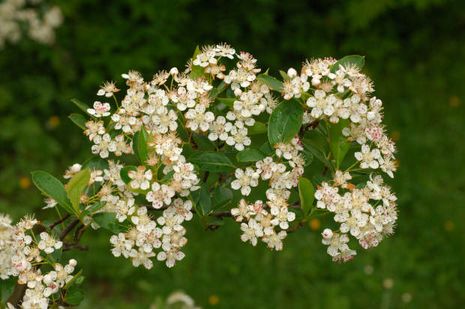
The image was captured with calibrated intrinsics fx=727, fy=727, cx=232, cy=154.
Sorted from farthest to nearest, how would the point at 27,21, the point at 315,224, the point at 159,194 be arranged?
the point at 27,21 → the point at 315,224 → the point at 159,194

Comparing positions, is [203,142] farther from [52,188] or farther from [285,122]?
[52,188]

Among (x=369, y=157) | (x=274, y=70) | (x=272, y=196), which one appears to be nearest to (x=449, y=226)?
(x=274, y=70)

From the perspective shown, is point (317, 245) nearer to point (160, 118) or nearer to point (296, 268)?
point (296, 268)

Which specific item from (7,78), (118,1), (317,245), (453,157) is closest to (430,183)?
(453,157)

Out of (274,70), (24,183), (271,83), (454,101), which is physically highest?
(274,70)

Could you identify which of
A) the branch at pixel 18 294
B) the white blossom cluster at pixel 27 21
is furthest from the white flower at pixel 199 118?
the white blossom cluster at pixel 27 21

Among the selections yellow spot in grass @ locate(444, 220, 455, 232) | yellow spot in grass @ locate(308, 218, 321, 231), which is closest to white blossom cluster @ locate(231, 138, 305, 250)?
yellow spot in grass @ locate(308, 218, 321, 231)

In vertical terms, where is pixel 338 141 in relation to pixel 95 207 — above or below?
above
